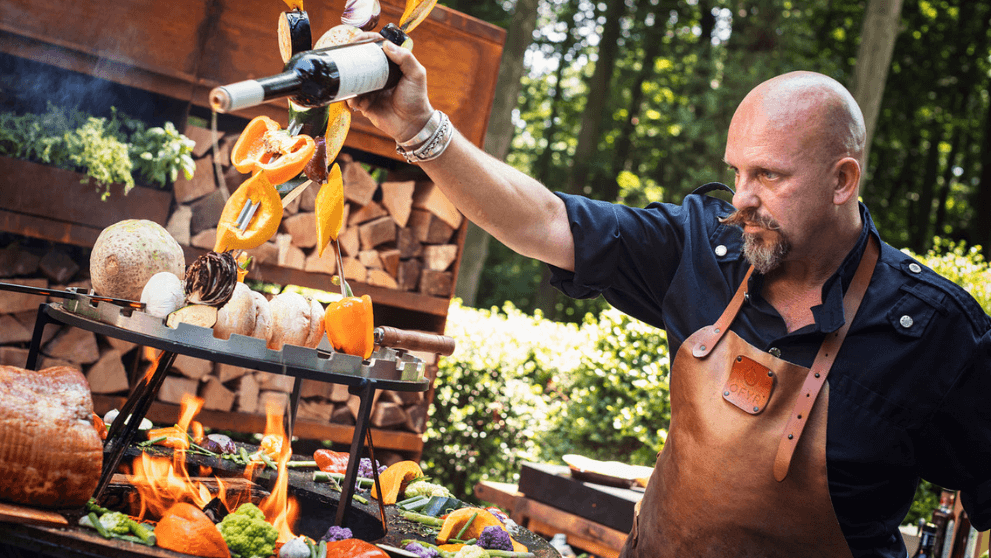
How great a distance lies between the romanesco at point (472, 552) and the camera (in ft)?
5.95

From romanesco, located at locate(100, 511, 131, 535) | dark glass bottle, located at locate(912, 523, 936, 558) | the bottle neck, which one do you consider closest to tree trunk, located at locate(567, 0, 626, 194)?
dark glass bottle, located at locate(912, 523, 936, 558)

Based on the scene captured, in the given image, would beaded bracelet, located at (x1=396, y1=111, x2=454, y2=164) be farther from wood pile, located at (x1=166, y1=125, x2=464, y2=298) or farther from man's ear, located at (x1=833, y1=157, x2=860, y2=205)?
wood pile, located at (x1=166, y1=125, x2=464, y2=298)

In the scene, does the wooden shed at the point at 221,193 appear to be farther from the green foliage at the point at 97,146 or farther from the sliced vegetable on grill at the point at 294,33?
the sliced vegetable on grill at the point at 294,33

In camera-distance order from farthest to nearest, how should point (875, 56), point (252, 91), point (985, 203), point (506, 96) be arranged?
point (985, 203)
point (875, 56)
point (506, 96)
point (252, 91)

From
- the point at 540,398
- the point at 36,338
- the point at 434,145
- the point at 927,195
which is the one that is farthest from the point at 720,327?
the point at 927,195

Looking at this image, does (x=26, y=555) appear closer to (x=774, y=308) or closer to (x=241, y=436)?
(x=774, y=308)

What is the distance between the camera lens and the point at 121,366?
391 centimetres

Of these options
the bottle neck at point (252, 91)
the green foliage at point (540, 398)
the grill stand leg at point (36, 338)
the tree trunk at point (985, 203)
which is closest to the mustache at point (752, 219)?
the bottle neck at point (252, 91)

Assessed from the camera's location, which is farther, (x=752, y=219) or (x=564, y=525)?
(x=564, y=525)

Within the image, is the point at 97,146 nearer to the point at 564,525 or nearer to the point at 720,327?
the point at 564,525

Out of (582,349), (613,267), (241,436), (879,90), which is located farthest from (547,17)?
(613,267)

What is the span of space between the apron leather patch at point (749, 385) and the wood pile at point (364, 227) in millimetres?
2665

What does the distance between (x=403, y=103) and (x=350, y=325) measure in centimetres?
51

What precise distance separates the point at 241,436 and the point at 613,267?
331 centimetres
